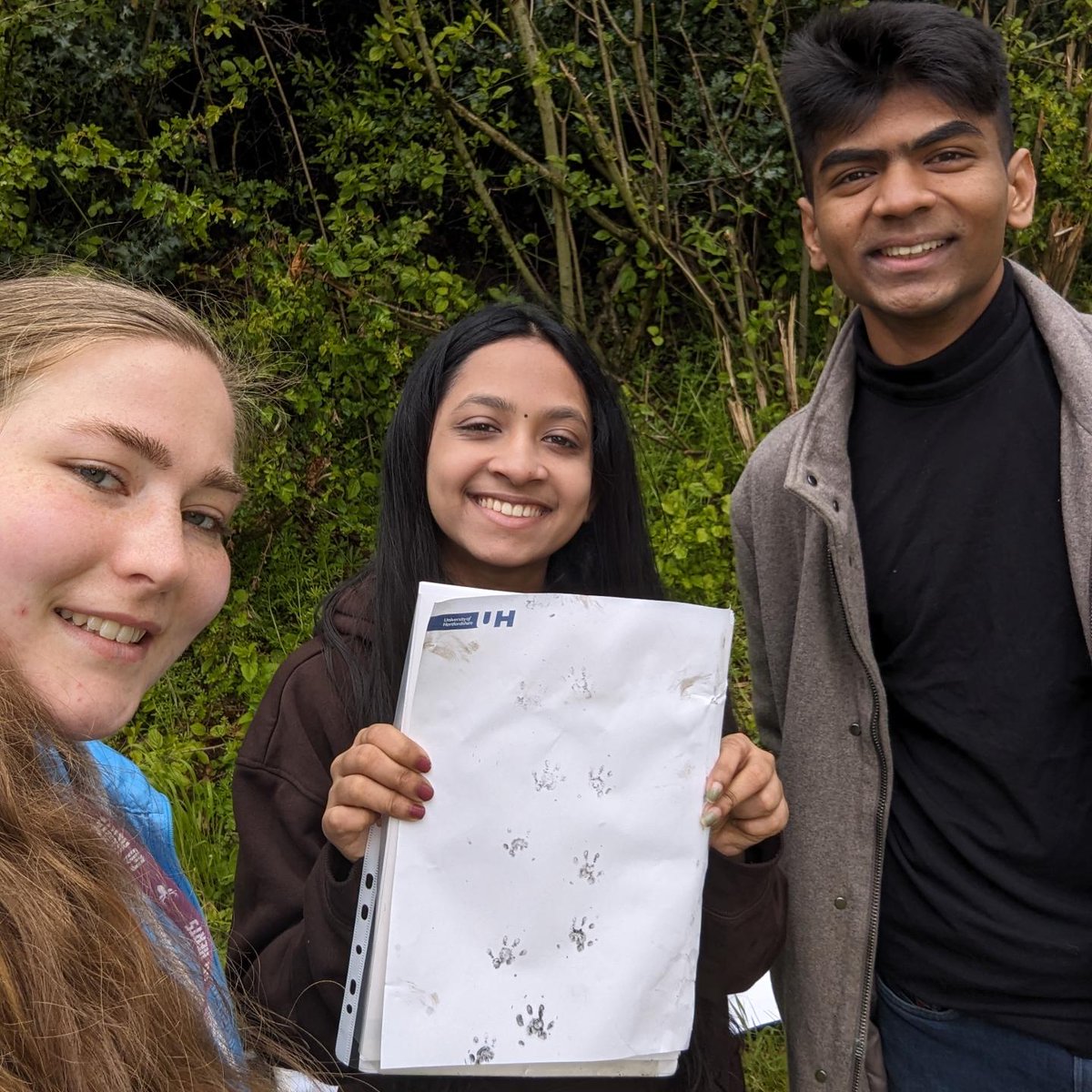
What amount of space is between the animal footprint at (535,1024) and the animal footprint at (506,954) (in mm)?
62

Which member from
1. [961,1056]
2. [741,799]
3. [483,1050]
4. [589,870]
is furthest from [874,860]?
[483,1050]

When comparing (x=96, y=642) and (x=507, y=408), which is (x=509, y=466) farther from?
(x=96, y=642)

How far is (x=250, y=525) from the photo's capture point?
460cm

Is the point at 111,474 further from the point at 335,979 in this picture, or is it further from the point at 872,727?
the point at 872,727

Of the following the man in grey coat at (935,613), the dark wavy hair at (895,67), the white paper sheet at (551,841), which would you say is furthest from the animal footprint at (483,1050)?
the dark wavy hair at (895,67)

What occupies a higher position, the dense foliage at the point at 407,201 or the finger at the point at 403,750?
the dense foliage at the point at 407,201

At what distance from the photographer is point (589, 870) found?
1.35 m

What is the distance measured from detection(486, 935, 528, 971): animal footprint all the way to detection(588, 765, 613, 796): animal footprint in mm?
217

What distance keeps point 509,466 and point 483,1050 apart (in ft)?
2.91

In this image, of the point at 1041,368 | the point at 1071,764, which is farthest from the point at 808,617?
the point at 1041,368

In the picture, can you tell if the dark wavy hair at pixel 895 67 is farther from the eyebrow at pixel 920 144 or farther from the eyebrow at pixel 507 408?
the eyebrow at pixel 507 408

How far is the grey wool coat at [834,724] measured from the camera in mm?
1866

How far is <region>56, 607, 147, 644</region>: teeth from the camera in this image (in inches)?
43.4

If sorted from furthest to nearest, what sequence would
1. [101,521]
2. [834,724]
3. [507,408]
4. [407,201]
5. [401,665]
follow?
[407,201] → [834,724] → [507,408] → [401,665] → [101,521]
